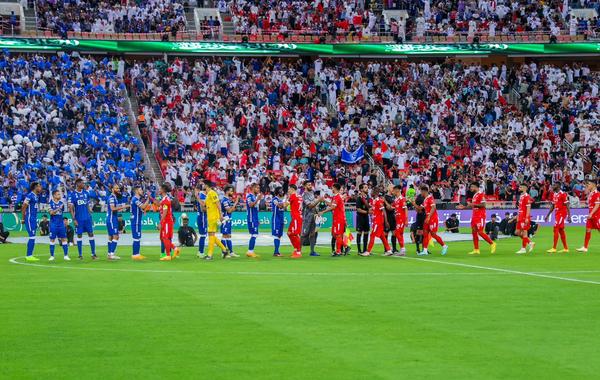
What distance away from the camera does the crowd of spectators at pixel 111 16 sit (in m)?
55.6

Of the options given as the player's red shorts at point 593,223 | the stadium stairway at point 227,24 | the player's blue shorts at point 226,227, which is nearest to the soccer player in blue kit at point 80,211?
the player's blue shorts at point 226,227

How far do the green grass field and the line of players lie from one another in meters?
2.05

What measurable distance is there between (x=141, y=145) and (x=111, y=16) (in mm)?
10218

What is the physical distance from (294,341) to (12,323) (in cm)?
479

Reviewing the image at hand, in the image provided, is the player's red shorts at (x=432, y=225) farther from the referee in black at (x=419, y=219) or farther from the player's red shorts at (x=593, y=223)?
the player's red shorts at (x=593, y=223)

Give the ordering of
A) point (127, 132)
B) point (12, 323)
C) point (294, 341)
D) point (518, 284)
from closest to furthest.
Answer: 1. point (294, 341)
2. point (12, 323)
3. point (518, 284)
4. point (127, 132)

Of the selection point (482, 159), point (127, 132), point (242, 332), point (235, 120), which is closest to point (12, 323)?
point (242, 332)

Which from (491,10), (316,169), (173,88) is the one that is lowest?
(316,169)

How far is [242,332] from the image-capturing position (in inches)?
591

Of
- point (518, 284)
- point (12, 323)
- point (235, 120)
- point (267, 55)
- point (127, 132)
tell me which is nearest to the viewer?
point (12, 323)

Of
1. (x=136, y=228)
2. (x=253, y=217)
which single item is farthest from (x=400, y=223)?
(x=136, y=228)

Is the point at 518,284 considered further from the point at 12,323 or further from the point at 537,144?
the point at 537,144

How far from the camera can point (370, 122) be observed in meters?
57.7

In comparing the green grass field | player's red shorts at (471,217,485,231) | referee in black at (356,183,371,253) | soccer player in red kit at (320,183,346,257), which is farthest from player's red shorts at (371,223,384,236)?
the green grass field
